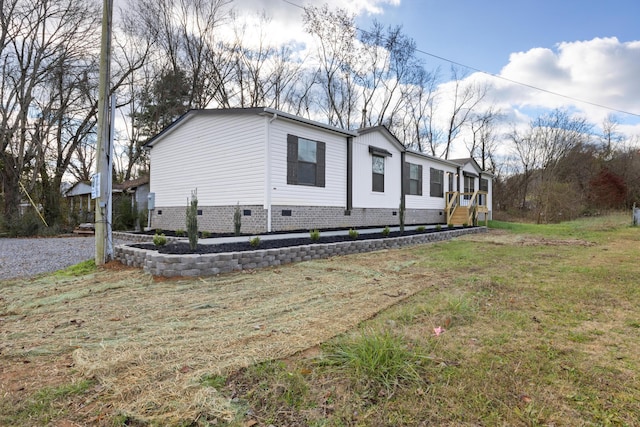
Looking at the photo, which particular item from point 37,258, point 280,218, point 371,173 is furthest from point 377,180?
point 37,258

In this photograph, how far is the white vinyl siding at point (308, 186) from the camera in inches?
374

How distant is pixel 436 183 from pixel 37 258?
50.8 ft

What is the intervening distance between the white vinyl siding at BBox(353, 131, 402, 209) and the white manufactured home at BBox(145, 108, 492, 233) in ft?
0.12

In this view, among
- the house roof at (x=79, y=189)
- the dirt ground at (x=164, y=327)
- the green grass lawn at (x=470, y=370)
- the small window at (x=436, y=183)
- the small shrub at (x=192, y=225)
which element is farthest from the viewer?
the house roof at (x=79, y=189)

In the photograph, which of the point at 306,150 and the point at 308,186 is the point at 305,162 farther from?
the point at 308,186

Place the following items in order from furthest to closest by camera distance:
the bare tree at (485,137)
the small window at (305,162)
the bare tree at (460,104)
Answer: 1. the bare tree at (485,137)
2. the bare tree at (460,104)
3. the small window at (305,162)

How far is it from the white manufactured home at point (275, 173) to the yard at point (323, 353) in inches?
208

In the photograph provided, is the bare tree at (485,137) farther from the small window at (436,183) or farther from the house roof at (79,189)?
the house roof at (79,189)

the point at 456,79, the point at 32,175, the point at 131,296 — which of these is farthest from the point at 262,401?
the point at 456,79

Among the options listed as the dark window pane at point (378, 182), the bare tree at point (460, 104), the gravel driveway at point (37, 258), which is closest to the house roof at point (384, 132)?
the dark window pane at point (378, 182)

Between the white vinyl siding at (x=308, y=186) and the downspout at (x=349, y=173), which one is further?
the downspout at (x=349, y=173)

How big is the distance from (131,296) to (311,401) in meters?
3.31

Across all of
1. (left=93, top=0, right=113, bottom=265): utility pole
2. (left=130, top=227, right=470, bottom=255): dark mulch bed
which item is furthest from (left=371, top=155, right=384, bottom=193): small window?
(left=93, top=0, right=113, bottom=265): utility pole

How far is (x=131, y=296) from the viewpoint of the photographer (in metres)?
4.23
